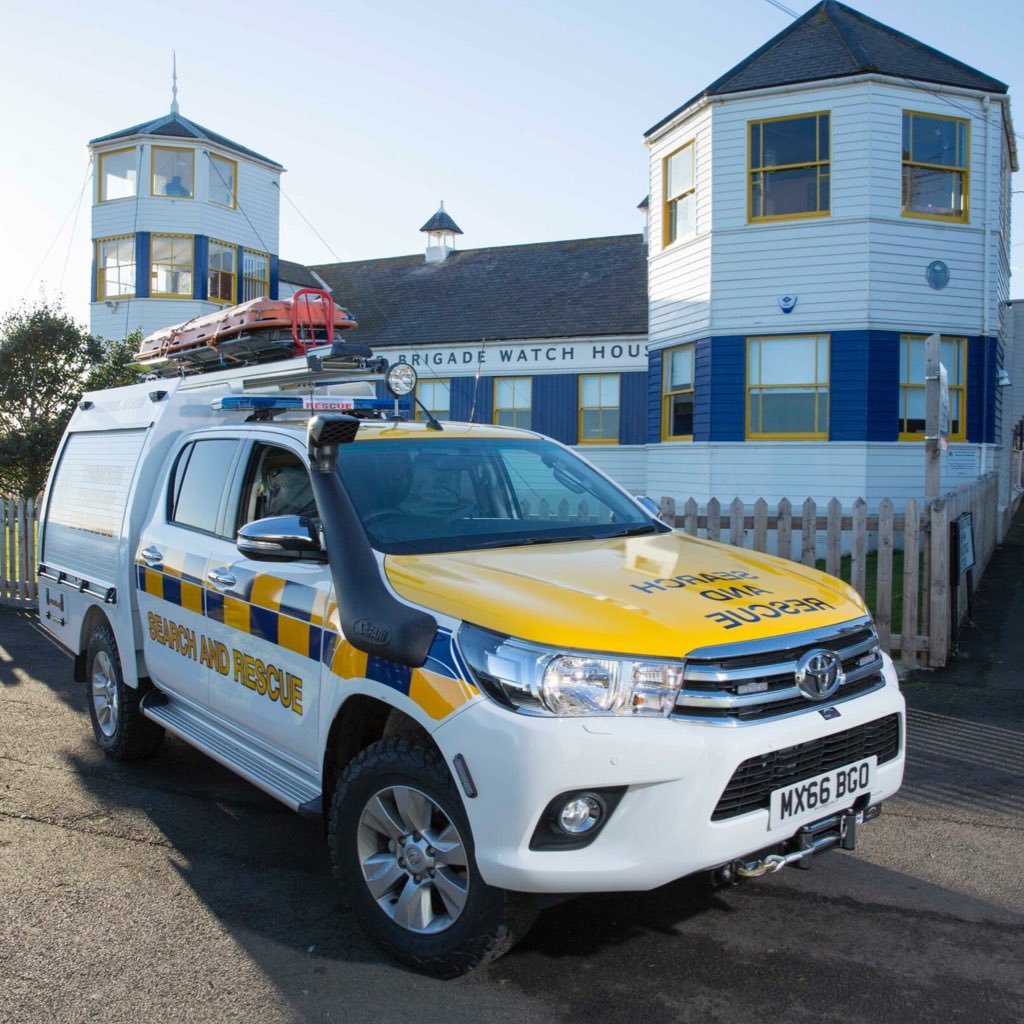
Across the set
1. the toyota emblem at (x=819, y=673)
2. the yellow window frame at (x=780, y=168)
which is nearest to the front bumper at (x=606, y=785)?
the toyota emblem at (x=819, y=673)

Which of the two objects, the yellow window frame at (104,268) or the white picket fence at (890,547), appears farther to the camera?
the yellow window frame at (104,268)

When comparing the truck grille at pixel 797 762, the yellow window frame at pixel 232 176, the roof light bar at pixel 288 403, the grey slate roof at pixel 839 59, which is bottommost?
the truck grille at pixel 797 762

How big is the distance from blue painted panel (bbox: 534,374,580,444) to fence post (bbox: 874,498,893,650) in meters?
14.3

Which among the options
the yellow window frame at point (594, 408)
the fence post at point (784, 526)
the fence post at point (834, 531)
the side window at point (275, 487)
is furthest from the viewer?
the yellow window frame at point (594, 408)

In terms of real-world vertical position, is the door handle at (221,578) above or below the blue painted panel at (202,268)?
below

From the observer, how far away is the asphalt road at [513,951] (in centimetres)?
327

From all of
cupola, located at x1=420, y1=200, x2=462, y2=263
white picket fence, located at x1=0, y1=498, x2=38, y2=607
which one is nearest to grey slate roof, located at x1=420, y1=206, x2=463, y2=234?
cupola, located at x1=420, y1=200, x2=462, y2=263

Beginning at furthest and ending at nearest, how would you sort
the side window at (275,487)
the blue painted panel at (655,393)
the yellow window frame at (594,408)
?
the yellow window frame at (594,408) → the blue painted panel at (655,393) → the side window at (275,487)

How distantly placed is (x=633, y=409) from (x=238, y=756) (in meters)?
18.1

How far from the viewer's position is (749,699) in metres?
3.21

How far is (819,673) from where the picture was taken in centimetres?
339

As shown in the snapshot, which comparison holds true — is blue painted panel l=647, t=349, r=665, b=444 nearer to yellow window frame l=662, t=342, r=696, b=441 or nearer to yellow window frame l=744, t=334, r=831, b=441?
yellow window frame l=662, t=342, r=696, b=441

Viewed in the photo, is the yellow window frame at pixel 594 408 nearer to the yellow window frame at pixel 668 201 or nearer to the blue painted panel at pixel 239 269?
the yellow window frame at pixel 668 201

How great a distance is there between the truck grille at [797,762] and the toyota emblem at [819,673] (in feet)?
0.48
